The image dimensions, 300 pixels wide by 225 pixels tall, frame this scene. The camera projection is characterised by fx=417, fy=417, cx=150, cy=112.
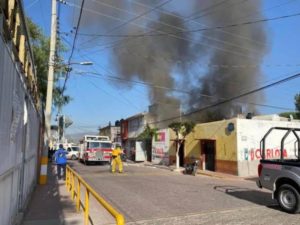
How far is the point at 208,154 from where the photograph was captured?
2864 centimetres

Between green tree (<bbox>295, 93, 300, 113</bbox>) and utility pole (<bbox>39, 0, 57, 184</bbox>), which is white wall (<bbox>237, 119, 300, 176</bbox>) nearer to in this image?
utility pole (<bbox>39, 0, 57, 184</bbox>)

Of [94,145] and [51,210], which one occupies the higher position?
[94,145]

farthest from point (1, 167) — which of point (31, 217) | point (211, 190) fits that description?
point (211, 190)

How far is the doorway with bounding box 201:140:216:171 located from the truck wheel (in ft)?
55.0

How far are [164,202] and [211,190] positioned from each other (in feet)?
13.0

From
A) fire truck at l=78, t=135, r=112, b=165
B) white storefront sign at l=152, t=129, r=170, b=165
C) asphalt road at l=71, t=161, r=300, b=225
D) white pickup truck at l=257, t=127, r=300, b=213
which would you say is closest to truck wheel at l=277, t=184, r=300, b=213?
white pickup truck at l=257, t=127, r=300, b=213

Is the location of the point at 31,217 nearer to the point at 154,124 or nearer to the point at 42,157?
the point at 42,157

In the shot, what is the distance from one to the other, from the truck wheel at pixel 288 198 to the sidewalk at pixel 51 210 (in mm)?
5011

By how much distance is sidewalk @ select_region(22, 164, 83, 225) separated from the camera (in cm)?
877

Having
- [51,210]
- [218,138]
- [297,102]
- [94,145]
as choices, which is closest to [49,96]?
[51,210]

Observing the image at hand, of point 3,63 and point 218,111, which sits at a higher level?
point 218,111

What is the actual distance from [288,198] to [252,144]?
15066 mm

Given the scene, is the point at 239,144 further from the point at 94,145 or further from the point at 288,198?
the point at 94,145

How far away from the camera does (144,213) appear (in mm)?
9992
